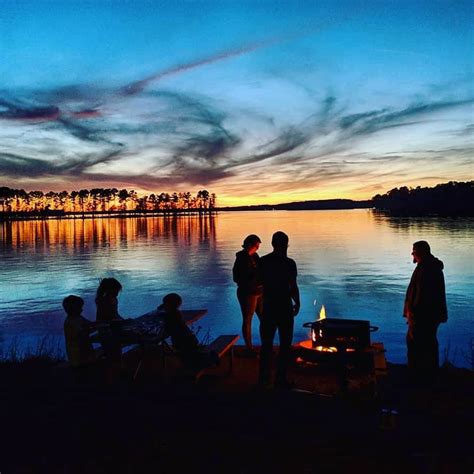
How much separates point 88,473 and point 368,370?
394cm

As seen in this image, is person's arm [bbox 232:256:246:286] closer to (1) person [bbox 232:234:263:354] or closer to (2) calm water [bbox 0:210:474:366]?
(1) person [bbox 232:234:263:354]

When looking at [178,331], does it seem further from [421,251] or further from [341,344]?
[421,251]

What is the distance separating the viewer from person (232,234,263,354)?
8.59 metres

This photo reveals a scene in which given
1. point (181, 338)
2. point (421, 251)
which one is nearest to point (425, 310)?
point (421, 251)

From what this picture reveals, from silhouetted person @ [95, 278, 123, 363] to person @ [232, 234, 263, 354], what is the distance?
205 cm

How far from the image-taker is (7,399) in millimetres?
7086

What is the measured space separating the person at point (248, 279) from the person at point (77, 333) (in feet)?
8.43

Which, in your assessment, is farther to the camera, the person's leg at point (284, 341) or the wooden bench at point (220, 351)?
the wooden bench at point (220, 351)

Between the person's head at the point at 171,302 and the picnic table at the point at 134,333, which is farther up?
the person's head at the point at 171,302

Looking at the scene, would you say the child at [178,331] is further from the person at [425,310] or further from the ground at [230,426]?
the person at [425,310]

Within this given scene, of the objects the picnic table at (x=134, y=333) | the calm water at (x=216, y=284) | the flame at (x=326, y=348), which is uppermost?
the picnic table at (x=134, y=333)

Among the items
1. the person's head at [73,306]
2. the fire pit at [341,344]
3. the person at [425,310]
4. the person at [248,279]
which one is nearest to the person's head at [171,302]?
the person's head at [73,306]

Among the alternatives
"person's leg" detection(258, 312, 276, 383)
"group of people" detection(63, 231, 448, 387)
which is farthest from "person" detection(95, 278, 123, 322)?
"person's leg" detection(258, 312, 276, 383)

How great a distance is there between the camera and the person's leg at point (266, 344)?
7258 mm
